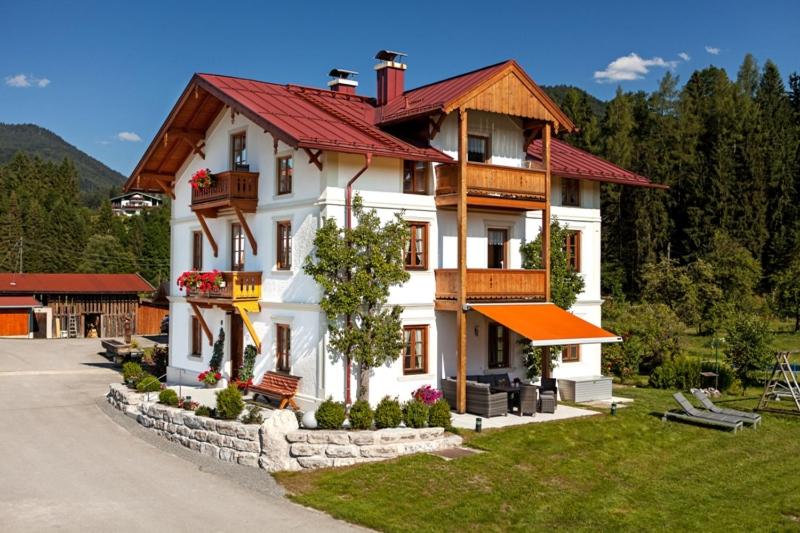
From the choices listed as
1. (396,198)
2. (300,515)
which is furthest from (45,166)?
(300,515)

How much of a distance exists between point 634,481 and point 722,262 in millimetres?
37992

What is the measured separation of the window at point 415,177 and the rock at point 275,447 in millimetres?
8491

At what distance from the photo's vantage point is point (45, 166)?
12438cm

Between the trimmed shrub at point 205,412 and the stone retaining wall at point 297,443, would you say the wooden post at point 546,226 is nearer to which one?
the stone retaining wall at point 297,443

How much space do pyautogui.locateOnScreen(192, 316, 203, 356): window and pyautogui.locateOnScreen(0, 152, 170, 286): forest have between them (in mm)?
63830

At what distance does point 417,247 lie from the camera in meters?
23.0

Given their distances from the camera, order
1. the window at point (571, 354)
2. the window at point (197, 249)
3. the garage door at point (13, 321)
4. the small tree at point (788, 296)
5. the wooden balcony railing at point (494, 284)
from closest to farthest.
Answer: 1. the wooden balcony railing at point (494, 284)
2. the window at point (571, 354)
3. the window at point (197, 249)
4. the small tree at point (788, 296)
5. the garage door at point (13, 321)

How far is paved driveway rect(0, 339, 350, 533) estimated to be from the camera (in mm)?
13117

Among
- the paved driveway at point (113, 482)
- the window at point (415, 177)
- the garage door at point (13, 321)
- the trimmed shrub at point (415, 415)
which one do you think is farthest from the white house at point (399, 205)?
the garage door at point (13, 321)

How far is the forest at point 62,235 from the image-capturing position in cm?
9356

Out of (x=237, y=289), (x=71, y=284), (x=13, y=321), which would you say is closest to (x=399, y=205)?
(x=237, y=289)

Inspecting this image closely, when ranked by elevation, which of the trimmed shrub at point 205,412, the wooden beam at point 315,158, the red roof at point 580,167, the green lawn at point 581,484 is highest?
the red roof at point 580,167

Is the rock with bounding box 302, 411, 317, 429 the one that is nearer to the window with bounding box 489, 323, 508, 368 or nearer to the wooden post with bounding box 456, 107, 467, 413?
the wooden post with bounding box 456, 107, 467, 413

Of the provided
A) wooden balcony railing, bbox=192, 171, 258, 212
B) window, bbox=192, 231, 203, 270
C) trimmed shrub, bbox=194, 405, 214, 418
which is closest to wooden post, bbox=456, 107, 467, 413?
A: wooden balcony railing, bbox=192, 171, 258, 212
